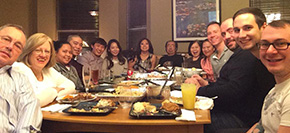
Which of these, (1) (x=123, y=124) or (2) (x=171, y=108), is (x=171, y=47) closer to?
(2) (x=171, y=108)

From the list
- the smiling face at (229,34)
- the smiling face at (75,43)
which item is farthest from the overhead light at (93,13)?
the smiling face at (229,34)

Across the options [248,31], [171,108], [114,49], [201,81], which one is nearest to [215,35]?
[201,81]

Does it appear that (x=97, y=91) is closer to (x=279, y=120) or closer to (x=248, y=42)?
(x=248, y=42)

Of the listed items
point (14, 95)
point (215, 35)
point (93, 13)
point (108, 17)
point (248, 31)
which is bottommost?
point (14, 95)

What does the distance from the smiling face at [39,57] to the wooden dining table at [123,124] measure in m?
0.66

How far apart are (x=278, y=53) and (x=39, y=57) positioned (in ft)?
5.41

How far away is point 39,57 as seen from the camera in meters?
1.88

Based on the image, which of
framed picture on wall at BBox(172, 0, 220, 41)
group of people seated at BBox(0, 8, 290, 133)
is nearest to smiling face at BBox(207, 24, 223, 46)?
group of people seated at BBox(0, 8, 290, 133)

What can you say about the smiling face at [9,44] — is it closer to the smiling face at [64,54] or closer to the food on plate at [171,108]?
the food on plate at [171,108]

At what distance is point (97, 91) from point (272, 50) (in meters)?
1.44

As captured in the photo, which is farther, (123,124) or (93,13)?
(93,13)

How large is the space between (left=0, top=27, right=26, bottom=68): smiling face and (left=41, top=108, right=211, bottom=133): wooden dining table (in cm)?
41

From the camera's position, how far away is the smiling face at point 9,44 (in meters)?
1.38

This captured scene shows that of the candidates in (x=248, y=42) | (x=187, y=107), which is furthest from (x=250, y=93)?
(x=187, y=107)
